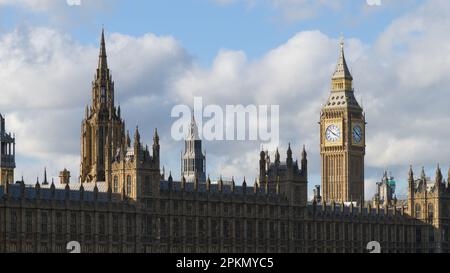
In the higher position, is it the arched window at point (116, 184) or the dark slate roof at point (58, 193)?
the arched window at point (116, 184)

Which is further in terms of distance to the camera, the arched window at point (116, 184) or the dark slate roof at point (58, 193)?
the arched window at point (116, 184)

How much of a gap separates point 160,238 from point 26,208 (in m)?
24.9

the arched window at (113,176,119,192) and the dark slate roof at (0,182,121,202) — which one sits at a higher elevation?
the arched window at (113,176,119,192)

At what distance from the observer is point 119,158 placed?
192m

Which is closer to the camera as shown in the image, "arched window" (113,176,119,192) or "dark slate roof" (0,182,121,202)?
"dark slate roof" (0,182,121,202)

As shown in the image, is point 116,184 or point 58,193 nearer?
point 58,193
